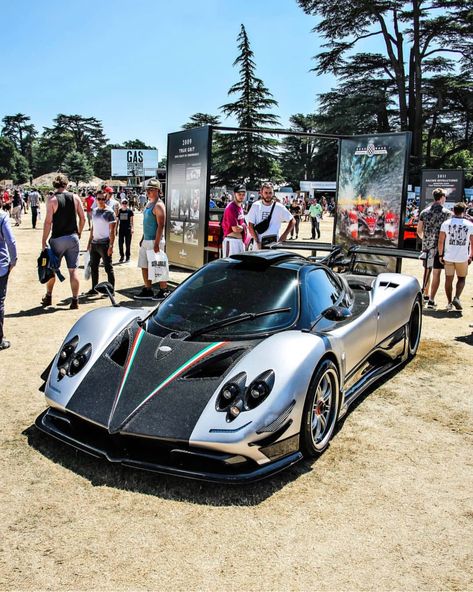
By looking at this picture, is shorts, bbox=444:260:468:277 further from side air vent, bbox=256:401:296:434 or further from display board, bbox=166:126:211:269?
side air vent, bbox=256:401:296:434

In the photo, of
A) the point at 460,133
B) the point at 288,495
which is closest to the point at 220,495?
the point at 288,495

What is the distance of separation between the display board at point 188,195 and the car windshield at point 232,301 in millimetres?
6743

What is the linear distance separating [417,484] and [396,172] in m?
8.16

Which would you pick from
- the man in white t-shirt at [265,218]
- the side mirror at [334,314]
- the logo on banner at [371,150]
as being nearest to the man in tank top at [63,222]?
the man in white t-shirt at [265,218]

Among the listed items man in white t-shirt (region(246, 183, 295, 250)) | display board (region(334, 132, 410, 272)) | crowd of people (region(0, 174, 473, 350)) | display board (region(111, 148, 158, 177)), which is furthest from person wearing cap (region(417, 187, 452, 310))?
display board (region(111, 148, 158, 177))

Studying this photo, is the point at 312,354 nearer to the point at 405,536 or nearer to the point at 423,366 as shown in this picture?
the point at 405,536

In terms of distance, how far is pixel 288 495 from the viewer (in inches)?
128

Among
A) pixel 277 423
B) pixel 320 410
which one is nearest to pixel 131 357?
pixel 277 423

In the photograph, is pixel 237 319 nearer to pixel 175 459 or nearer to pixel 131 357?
pixel 131 357

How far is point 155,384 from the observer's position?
3.50 m

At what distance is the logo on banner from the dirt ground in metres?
7.28

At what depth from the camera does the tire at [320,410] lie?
3463mm

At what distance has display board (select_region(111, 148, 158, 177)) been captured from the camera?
4997 cm

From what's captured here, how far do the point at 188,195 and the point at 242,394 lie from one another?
9.00m
